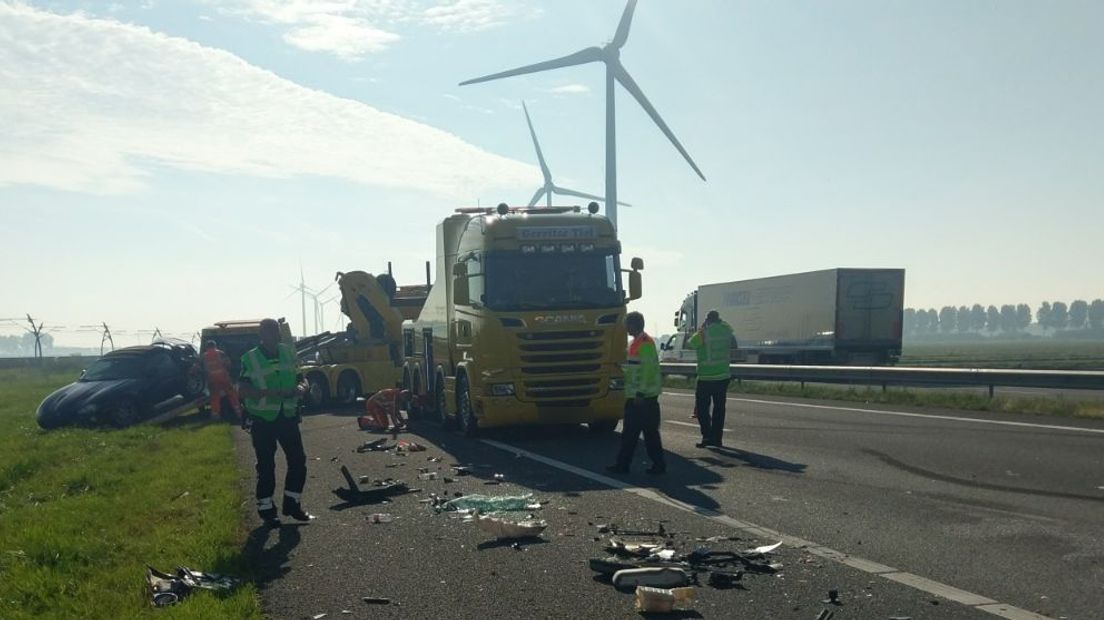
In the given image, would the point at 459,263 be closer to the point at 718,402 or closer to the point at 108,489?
the point at 718,402

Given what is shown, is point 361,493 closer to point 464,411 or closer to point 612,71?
point 464,411

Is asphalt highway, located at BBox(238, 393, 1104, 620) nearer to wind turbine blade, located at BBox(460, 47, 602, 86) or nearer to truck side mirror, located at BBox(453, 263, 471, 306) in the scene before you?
truck side mirror, located at BBox(453, 263, 471, 306)

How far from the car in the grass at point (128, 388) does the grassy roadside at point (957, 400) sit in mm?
13921

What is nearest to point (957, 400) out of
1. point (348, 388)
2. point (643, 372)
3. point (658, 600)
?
point (643, 372)

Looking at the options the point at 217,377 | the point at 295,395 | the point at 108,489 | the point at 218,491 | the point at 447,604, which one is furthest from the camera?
the point at 217,377

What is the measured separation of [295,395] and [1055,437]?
10.1 m

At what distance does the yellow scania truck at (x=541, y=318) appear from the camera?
580 inches

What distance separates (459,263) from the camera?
15812 mm

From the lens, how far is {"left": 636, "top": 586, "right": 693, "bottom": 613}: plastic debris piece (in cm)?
584

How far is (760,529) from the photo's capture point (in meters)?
8.10

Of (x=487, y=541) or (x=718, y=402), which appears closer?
(x=487, y=541)

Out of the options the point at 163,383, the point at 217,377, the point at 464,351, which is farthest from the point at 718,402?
the point at 163,383

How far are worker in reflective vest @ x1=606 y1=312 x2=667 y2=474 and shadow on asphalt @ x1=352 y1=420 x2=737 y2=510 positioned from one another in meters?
0.21

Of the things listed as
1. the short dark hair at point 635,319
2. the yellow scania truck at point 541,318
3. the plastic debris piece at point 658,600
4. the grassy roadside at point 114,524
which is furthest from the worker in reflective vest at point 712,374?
the plastic debris piece at point 658,600
